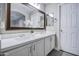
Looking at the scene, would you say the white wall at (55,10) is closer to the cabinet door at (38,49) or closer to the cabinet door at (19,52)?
Answer: the cabinet door at (38,49)

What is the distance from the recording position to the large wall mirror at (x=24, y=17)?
1169 millimetres

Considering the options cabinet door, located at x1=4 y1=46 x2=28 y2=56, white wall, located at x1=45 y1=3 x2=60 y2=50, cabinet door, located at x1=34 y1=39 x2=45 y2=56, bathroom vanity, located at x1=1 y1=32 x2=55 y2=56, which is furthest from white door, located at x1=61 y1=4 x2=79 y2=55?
cabinet door, located at x1=4 y1=46 x2=28 y2=56

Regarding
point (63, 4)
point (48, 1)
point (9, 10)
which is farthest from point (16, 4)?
point (63, 4)

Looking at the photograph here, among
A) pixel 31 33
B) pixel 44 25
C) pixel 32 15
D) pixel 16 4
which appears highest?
pixel 16 4

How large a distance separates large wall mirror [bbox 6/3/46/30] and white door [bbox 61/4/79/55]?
35 cm

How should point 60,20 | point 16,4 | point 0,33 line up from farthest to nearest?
1. point 60,20
2. point 16,4
3. point 0,33

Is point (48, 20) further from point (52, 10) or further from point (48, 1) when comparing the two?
point (48, 1)

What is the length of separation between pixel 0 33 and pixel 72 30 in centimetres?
107

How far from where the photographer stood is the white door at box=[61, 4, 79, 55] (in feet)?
4.42

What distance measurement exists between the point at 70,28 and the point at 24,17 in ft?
2.46

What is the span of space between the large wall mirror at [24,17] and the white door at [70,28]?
1.14 feet

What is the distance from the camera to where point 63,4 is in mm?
1303

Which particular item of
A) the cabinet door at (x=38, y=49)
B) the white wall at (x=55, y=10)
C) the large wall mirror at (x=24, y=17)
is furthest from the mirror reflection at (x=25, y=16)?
the cabinet door at (x=38, y=49)

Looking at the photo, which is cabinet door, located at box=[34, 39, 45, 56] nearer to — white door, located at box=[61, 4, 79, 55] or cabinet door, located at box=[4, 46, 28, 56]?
cabinet door, located at box=[4, 46, 28, 56]
